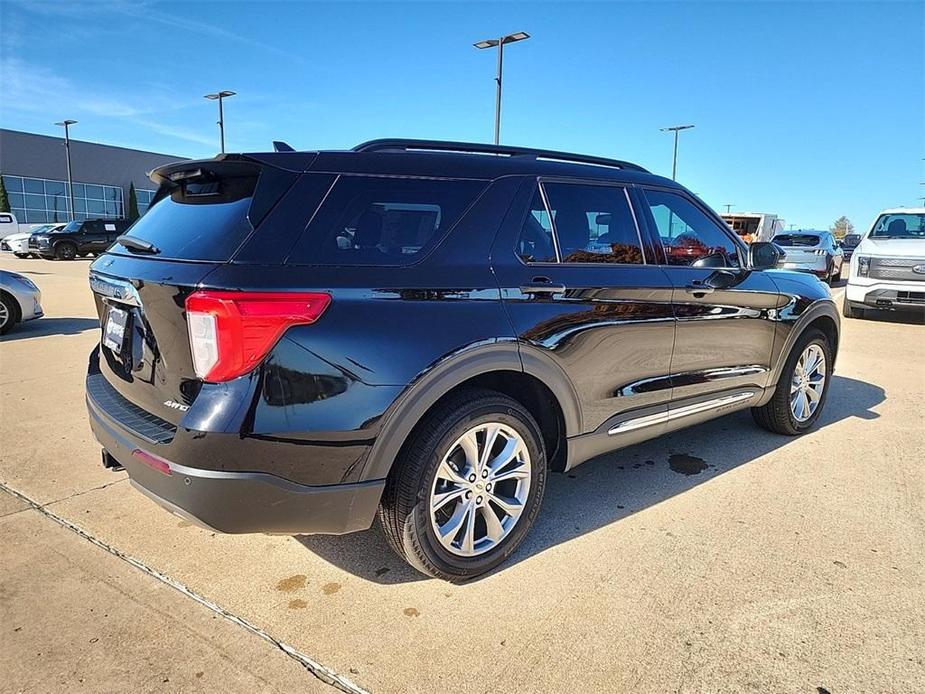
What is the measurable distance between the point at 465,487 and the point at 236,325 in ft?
3.84

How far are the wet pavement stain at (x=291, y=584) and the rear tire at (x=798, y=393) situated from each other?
346 cm

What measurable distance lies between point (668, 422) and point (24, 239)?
1177 inches

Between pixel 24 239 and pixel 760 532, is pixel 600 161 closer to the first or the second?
pixel 760 532

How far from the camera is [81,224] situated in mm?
25812

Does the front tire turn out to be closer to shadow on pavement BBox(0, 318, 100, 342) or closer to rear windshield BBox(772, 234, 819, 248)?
shadow on pavement BBox(0, 318, 100, 342)

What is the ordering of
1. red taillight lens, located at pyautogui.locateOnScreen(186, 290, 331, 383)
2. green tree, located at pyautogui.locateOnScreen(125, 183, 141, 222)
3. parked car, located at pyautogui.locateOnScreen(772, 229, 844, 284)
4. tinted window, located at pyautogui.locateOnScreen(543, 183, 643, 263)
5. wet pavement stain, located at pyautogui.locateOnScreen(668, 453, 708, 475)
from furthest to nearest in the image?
green tree, located at pyautogui.locateOnScreen(125, 183, 141, 222) → parked car, located at pyautogui.locateOnScreen(772, 229, 844, 284) → wet pavement stain, located at pyautogui.locateOnScreen(668, 453, 708, 475) → tinted window, located at pyautogui.locateOnScreen(543, 183, 643, 263) → red taillight lens, located at pyautogui.locateOnScreen(186, 290, 331, 383)

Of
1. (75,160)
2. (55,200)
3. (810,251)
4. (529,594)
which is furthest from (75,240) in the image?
(75,160)

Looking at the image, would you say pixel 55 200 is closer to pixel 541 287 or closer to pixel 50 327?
pixel 50 327

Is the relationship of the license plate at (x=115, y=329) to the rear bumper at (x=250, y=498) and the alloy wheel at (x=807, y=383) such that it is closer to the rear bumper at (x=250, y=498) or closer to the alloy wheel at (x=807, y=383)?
the rear bumper at (x=250, y=498)

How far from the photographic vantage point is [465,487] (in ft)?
8.86

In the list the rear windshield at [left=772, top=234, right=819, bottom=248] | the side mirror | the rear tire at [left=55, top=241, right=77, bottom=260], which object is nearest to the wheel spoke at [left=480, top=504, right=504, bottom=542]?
the side mirror

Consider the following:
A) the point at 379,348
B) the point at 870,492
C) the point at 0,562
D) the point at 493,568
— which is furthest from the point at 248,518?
the point at 870,492

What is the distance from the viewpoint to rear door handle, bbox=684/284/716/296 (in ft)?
11.8

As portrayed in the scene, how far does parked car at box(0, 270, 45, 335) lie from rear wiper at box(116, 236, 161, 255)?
7013mm
